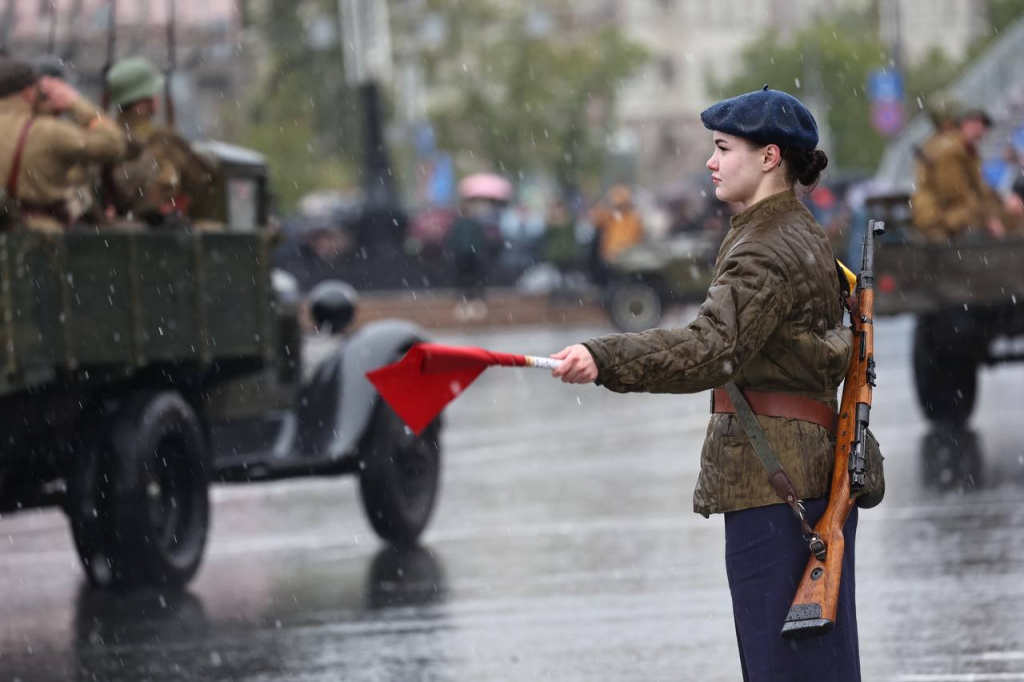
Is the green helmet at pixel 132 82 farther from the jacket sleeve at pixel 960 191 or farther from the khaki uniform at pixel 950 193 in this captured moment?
the jacket sleeve at pixel 960 191

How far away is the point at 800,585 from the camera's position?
450 cm

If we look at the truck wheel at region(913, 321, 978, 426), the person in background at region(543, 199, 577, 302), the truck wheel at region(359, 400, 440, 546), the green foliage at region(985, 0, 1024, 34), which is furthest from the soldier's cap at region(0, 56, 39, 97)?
the green foliage at region(985, 0, 1024, 34)

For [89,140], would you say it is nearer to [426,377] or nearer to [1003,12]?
[426,377]

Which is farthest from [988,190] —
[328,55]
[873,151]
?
[873,151]

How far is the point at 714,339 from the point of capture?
4371 mm

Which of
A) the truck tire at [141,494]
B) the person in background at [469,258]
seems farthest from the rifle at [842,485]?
the person in background at [469,258]

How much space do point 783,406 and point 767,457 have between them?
5.1 inches

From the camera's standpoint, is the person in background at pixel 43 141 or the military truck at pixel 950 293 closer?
the person in background at pixel 43 141

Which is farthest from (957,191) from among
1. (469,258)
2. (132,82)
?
(469,258)

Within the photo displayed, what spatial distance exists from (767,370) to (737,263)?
0.84 feet

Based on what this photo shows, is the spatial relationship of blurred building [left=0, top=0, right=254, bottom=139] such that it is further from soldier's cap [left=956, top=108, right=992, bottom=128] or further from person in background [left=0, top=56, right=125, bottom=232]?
soldier's cap [left=956, top=108, right=992, bottom=128]

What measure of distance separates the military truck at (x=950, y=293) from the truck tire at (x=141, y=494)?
18.5 feet

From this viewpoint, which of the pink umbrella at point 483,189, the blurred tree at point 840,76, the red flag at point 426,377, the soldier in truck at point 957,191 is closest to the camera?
the red flag at point 426,377

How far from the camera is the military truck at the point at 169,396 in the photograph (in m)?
8.34
